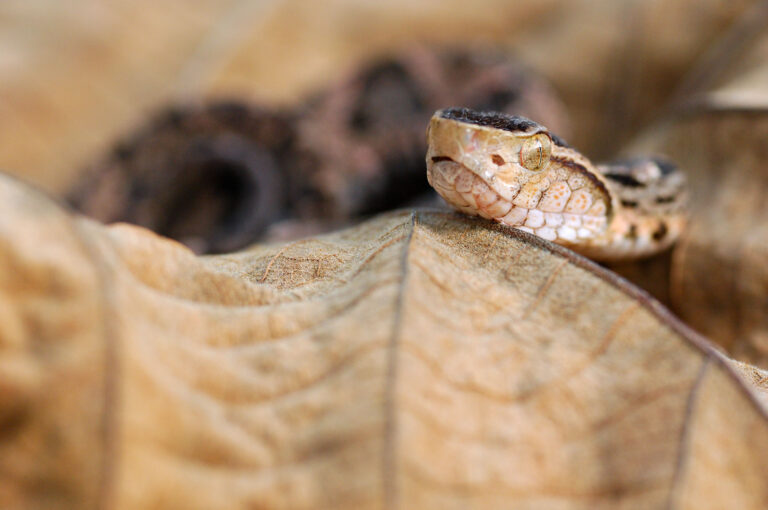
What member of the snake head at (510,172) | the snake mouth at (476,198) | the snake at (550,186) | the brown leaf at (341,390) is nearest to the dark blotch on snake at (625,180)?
the snake at (550,186)

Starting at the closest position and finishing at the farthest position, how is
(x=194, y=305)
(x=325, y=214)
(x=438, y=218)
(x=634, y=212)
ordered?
(x=194, y=305) < (x=438, y=218) < (x=634, y=212) < (x=325, y=214)

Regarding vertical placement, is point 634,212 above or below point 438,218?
above

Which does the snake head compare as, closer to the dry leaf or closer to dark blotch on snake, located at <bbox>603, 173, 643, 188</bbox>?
dark blotch on snake, located at <bbox>603, 173, 643, 188</bbox>

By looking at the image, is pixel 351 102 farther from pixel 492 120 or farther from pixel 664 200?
pixel 492 120

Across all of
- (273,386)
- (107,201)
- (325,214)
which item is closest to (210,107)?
(107,201)

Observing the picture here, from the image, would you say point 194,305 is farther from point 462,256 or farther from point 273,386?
point 462,256

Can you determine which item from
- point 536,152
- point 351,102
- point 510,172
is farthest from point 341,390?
point 351,102

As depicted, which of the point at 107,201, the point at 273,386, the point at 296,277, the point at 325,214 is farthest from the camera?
the point at 107,201
